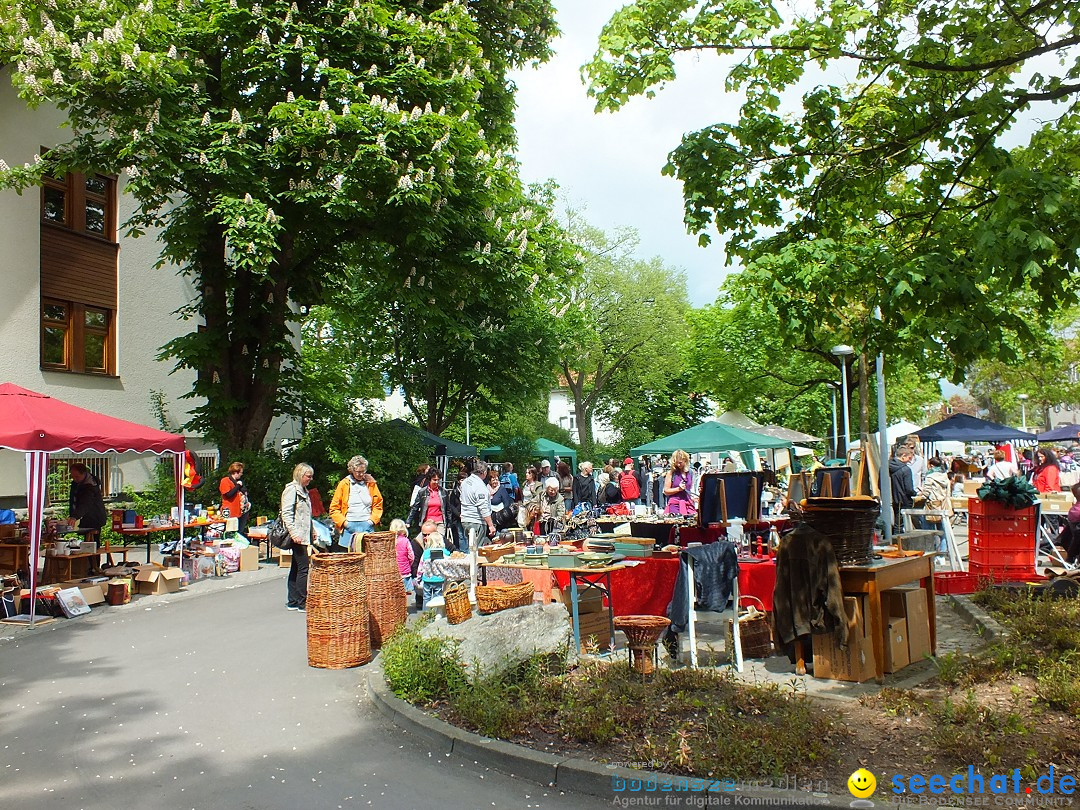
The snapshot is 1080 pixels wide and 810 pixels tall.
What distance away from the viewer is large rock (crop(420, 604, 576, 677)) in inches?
290

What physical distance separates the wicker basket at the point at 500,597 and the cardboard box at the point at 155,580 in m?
7.40

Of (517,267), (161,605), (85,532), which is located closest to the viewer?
(161,605)

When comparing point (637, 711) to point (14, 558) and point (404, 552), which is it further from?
point (14, 558)

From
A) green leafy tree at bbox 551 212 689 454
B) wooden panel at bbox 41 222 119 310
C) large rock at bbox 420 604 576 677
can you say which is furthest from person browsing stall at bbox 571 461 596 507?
green leafy tree at bbox 551 212 689 454

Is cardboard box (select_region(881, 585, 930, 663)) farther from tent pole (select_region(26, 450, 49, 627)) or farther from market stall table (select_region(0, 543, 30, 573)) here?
market stall table (select_region(0, 543, 30, 573))

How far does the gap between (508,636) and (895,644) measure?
3.40m

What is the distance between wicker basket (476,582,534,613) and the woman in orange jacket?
142 inches

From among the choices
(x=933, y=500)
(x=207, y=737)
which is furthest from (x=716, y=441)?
(x=207, y=737)

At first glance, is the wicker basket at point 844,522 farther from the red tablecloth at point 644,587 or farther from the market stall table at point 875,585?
the red tablecloth at point 644,587

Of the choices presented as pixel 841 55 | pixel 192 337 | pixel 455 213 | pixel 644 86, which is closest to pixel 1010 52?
pixel 841 55

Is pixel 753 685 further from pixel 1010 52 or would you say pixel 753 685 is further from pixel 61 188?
pixel 61 188

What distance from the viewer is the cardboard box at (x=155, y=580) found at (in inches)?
547

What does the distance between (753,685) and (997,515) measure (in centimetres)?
561

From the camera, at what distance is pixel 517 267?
20297mm
